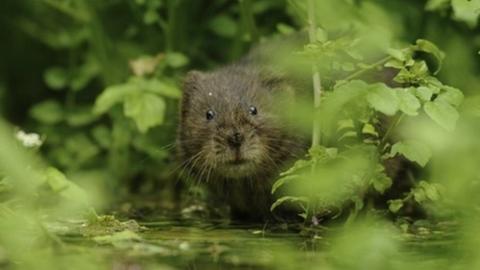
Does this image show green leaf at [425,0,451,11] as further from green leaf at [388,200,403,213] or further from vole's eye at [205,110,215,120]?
vole's eye at [205,110,215,120]

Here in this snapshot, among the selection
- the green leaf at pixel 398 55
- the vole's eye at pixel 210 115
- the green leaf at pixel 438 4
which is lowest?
the green leaf at pixel 398 55

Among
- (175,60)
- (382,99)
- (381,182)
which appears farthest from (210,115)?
(382,99)

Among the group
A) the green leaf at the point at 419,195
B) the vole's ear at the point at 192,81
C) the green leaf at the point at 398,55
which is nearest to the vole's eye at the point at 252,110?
the vole's ear at the point at 192,81

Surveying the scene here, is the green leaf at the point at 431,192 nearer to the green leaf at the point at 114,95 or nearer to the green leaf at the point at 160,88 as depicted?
the green leaf at the point at 160,88

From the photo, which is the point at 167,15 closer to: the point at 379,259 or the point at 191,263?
the point at 191,263

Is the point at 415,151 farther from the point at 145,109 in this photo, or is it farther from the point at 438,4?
the point at 145,109

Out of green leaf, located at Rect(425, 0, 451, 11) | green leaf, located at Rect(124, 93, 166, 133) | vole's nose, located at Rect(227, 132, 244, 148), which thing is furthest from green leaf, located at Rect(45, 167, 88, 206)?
green leaf, located at Rect(425, 0, 451, 11)
